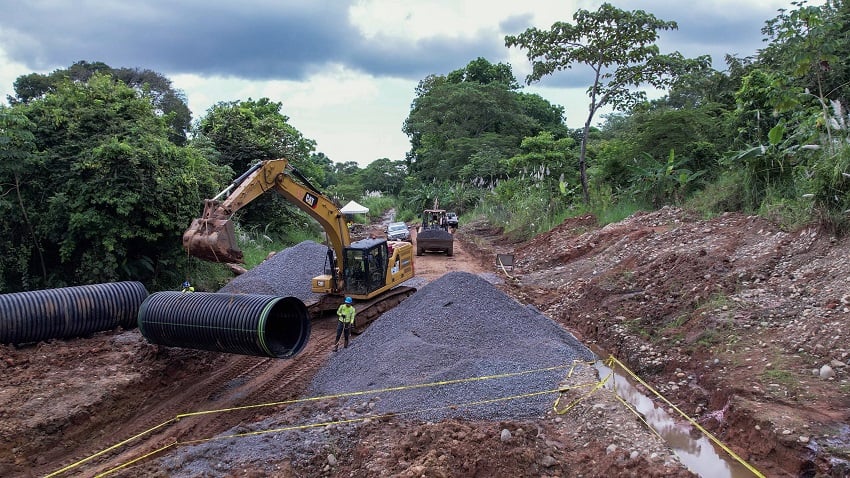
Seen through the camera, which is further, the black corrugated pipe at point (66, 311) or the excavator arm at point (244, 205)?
the black corrugated pipe at point (66, 311)

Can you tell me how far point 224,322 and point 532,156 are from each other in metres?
22.7

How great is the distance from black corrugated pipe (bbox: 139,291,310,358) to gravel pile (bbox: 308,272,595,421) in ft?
3.41

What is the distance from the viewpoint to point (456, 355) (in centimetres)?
952

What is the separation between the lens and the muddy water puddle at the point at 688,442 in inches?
282

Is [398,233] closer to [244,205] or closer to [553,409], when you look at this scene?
[244,205]

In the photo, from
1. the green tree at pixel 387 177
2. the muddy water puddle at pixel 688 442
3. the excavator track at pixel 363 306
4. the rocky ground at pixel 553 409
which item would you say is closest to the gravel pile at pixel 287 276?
the excavator track at pixel 363 306

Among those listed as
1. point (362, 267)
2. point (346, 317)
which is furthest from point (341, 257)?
point (346, 317)

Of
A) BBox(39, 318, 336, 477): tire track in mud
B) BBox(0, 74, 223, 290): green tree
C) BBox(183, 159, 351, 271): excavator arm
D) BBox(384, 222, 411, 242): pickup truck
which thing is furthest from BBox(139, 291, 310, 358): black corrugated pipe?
BBox(384, 222, 411, 242): pickup truck

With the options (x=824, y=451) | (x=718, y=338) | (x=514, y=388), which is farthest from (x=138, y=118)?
(x=824, y=451)

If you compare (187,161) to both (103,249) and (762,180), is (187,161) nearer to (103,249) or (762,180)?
(103,249)

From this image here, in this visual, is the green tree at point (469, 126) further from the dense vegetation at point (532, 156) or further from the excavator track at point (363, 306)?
the excavator track at point (363, 306)

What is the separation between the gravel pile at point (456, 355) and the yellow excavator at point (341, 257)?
746 mm

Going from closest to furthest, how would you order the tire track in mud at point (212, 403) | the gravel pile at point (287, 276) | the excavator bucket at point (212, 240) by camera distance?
the tire track in mud at point (212, 403) < the excavator bucket at point (212, 240) < the gravel pile at point (287, 276)

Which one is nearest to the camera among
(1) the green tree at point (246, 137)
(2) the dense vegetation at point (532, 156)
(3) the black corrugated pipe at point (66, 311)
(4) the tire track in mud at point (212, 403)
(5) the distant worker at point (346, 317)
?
(4) the tire track in mud at point (212, 403)
